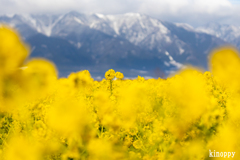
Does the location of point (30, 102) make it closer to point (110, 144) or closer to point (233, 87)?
point (110, 144)

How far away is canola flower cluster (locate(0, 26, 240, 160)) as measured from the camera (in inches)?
95.7

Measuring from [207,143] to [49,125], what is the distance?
147cm

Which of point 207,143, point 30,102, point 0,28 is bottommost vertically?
point 207,143

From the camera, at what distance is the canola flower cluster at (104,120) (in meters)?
2.43

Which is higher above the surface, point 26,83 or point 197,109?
point 26,83

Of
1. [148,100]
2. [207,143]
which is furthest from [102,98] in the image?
[207,143]

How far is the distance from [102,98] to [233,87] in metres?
1.56

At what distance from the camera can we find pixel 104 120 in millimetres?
2896

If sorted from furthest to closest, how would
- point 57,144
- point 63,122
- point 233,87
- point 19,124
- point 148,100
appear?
point 233,87 < point 148,100 < point 19,124 < point 57,144 < point 63,122

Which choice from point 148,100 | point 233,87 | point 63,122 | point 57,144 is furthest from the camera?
point 233,87

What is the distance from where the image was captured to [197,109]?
262cm

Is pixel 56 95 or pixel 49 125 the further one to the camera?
pixel 56 95

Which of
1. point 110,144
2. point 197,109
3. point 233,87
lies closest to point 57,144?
point 110,144

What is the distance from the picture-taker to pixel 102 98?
3102 mm
